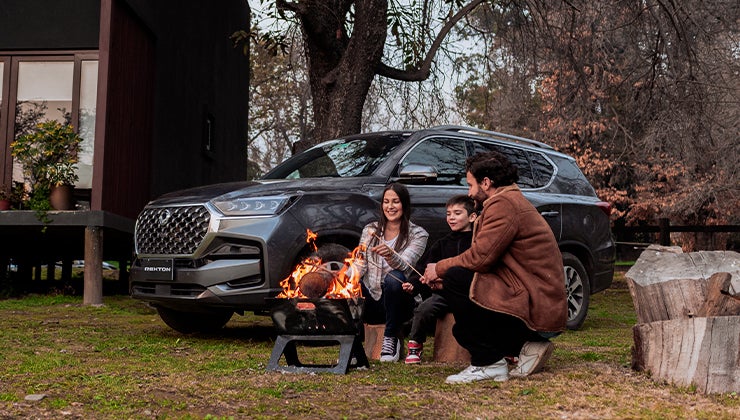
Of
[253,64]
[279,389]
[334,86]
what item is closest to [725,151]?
[334,86]

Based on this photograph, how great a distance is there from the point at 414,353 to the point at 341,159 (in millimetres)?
2537

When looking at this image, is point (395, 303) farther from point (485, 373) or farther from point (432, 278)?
point (485, 373)

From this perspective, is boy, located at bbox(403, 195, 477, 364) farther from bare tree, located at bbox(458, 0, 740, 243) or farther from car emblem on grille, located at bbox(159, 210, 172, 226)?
bare tree, located at bbox(458, 0, 740, 243)

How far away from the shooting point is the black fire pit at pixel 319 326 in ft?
19.5

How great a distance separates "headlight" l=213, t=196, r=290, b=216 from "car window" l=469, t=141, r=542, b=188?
2709mm

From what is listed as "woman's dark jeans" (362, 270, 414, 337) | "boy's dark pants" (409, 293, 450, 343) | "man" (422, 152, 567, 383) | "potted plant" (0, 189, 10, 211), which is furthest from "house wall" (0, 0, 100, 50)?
"man" (422, 152, 567, 383)

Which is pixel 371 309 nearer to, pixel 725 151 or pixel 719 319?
pixel 719 319

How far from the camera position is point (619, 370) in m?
6.07

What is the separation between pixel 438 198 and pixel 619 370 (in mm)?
2890

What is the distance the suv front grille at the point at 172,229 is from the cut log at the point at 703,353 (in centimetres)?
381

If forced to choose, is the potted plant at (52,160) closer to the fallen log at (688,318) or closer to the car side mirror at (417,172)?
the car side mirror at (417,172)

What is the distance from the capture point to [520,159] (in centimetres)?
980

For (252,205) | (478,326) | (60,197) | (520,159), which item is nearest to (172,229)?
(252,205)

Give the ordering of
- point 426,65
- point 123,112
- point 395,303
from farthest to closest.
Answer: point 426,65
point 123,112
point 395,303
